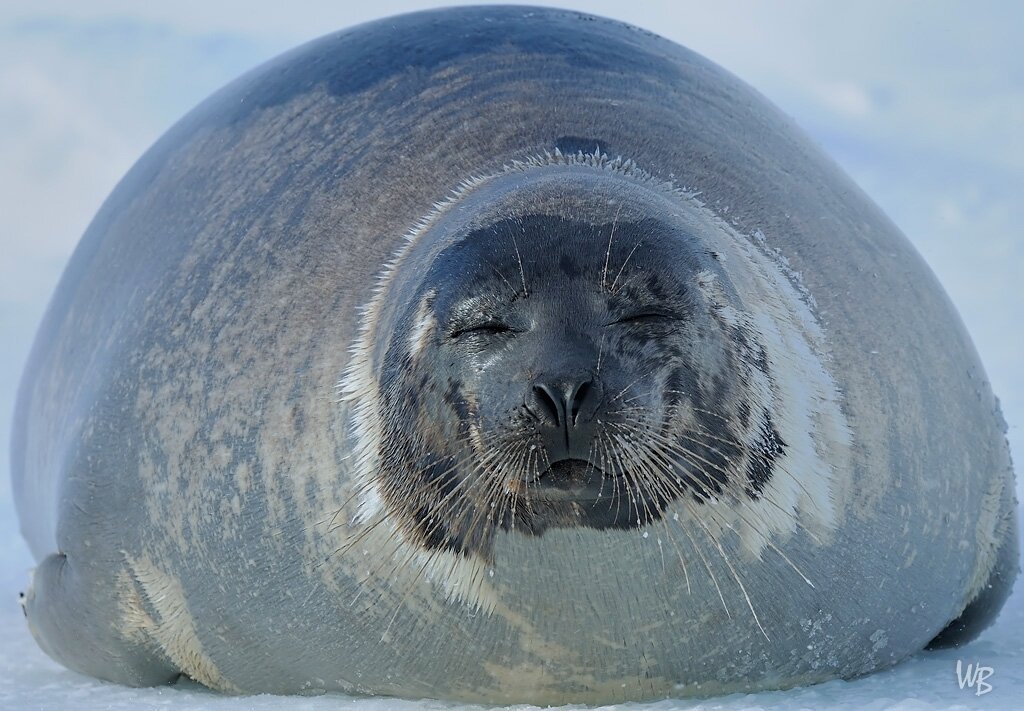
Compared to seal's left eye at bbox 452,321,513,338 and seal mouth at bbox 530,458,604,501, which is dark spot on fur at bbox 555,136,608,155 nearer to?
seal's left eye at bbox 452,321,513,338

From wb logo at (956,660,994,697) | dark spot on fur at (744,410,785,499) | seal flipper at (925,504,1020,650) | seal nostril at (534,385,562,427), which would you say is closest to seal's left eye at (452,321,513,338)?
seal nostril at (534,385,562,427)

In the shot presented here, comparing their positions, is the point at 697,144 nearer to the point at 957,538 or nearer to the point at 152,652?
the point at 957,538

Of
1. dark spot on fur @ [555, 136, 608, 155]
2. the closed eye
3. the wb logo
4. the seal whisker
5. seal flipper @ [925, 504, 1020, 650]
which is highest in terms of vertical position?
dark spot on fur @ [555, 136, 608, 155]

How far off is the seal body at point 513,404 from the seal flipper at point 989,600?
0.01m

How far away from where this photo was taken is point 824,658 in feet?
11.5

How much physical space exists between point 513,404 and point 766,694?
3.55ft

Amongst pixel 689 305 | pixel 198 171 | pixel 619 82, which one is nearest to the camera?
pixel 689 305

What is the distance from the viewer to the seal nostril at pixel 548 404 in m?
2.80

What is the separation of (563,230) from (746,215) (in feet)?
2.88

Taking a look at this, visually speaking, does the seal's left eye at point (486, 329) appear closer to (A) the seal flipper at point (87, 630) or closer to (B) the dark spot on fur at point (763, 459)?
(B) the dark spot on fur at point (763, 459)

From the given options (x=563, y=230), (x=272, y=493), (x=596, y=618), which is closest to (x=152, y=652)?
(x=272, y=493)

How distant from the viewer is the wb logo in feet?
11.2

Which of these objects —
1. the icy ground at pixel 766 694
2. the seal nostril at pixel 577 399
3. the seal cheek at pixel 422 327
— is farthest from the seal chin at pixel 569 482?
the icy ground at pixel 766 694

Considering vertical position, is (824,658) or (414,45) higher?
(414,45)
